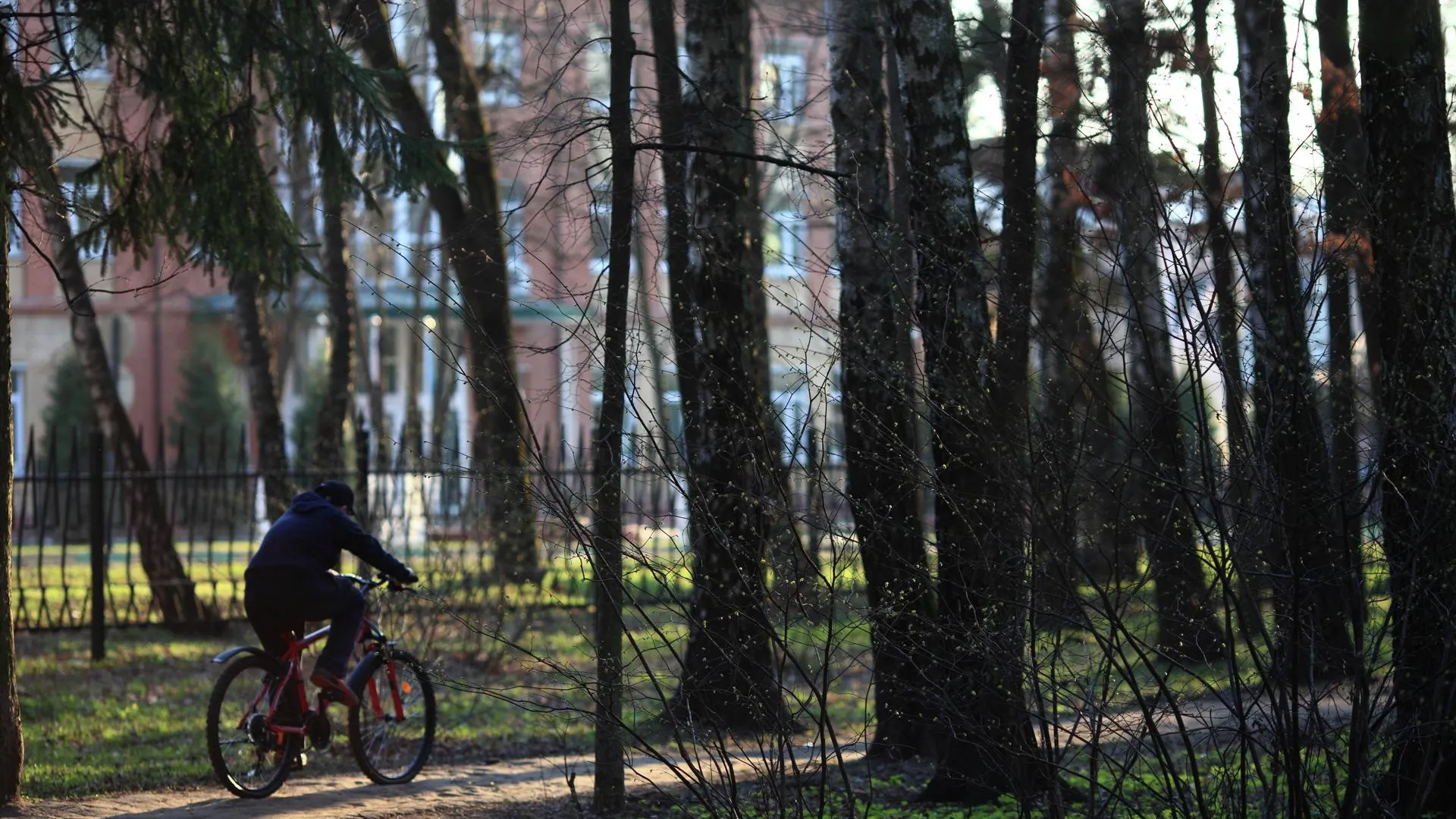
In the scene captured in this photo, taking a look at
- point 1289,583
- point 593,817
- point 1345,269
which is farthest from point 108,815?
point 1345,269

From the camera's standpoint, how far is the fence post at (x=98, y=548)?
1362 centimetres

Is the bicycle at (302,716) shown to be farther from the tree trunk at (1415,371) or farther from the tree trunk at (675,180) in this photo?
the tree trunk at (1415,371)

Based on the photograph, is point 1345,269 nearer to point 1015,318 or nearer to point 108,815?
point 1015,318

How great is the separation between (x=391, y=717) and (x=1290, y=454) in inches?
215

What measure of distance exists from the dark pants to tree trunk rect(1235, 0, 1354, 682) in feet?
16.4

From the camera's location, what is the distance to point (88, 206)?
9094mm

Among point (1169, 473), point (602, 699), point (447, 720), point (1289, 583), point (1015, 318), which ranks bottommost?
point (447, 720)

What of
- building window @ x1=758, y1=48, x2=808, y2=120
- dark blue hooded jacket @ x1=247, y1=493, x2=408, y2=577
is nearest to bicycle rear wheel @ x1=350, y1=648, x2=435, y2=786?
dark blue hooded jacket @ x1=247, y1=493, x2=408, y2=577

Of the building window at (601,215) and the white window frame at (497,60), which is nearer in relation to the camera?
the building window at (601,215)

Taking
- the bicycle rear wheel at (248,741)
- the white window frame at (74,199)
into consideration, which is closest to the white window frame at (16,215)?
the white window frame at (74,199)

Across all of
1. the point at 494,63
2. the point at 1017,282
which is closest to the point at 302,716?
the point at 1017,282

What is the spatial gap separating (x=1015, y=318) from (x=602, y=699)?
2.09 m

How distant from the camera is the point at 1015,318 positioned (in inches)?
231

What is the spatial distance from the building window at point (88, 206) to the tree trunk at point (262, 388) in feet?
20.2
